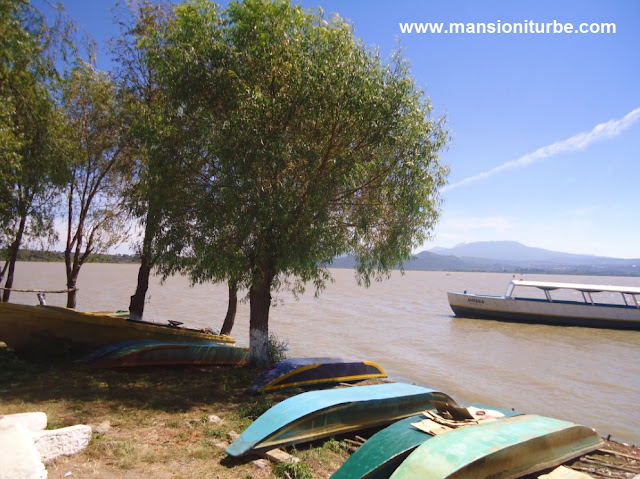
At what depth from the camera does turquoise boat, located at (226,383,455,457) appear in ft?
18.8

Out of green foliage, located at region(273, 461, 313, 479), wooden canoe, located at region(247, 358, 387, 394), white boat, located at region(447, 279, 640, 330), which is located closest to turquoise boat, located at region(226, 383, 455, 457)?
green foliage, located at region(273, 461, 313, 479)

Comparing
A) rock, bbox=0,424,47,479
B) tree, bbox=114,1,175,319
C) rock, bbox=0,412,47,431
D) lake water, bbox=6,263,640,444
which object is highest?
tree, bbox=114,1,175,319

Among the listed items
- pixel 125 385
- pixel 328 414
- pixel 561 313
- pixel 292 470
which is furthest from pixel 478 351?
pixel 292 470

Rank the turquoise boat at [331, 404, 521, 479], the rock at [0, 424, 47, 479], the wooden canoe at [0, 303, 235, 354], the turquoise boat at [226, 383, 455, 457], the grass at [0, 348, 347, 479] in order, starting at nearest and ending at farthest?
the rock at [0, 424, 47, 479] → the turquoise boat at [331, 404, 521, 479] → the grass at [0, 348, 347, 479] → the turquoise boat at [226, 383, 455, 457] → the wooden canoe at [0, 303, 235, 354]

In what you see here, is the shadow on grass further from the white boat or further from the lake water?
the white boat

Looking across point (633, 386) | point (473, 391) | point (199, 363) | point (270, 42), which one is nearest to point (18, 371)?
point (199, 363)

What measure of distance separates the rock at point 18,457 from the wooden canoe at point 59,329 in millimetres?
5995

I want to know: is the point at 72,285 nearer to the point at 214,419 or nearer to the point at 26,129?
the point at 26,129

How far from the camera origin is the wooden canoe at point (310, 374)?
9117 millimetres

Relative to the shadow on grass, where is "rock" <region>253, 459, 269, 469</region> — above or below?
above

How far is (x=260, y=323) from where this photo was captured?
424 inches

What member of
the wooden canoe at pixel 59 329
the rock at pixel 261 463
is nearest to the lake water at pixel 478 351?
the wooden canoe at pixel 59 329

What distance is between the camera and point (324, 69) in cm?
916

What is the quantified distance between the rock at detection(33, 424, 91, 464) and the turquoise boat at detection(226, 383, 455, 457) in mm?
1741
